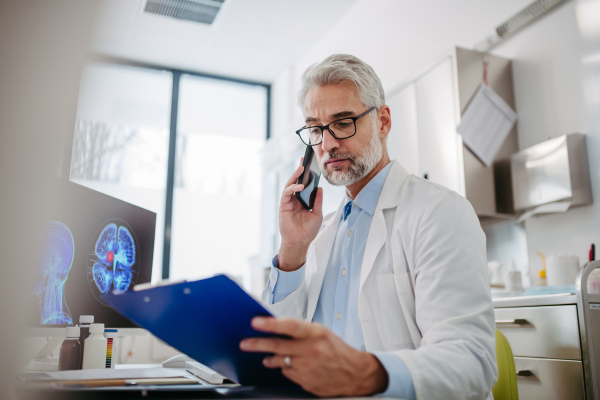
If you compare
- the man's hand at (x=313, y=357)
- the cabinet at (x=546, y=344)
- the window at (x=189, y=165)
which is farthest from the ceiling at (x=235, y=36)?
the man's hand at (x=313, y=357)

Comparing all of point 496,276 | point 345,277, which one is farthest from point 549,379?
point 345,277

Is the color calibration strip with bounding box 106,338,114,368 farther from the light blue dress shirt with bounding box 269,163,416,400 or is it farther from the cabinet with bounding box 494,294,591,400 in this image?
the cabinet with bounding box 494,294,591,400

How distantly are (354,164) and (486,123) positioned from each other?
1.14 metres

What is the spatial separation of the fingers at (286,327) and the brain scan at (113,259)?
85 cm

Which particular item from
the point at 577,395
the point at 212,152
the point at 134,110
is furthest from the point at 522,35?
the point at 134,110

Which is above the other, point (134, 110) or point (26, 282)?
point (134, 110)

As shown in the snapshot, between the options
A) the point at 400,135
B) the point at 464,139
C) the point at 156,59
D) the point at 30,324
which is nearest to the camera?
the point at 30,324

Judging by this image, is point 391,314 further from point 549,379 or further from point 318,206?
point 549,379

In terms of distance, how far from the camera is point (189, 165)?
15.4 ft

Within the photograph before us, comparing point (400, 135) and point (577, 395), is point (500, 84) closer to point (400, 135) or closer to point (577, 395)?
point (400, 135)

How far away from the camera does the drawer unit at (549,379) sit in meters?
1.40

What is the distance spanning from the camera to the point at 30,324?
25cm

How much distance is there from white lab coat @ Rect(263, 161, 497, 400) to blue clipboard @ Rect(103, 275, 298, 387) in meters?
0.21

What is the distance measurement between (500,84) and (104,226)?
1.94 metres
